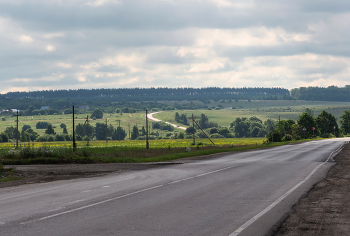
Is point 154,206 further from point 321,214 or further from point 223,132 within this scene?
point 223,132

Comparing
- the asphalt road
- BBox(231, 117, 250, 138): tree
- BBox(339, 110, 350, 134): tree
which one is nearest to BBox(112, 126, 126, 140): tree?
BBox(231, 117, 250, 138): tree

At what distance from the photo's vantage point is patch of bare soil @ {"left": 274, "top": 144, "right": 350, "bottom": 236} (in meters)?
8.09

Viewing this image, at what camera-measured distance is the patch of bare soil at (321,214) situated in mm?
8086

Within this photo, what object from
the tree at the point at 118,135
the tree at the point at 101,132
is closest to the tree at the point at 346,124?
the tree at the point at 118,135

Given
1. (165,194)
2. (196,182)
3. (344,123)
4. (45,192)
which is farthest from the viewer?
(344,123)

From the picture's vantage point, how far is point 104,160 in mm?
29422

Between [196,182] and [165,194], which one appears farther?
[196,182]

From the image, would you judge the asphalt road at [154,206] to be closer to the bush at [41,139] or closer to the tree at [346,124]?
the bush at [41,139]

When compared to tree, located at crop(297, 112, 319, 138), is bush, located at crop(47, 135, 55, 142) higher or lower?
lower

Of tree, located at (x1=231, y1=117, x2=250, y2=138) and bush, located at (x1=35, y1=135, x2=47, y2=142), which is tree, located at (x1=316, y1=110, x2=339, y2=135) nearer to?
tree, located at (x1=231, y1=117, x2=250, y2=138)

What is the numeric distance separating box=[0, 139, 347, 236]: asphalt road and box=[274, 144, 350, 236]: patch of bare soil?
1.21 ft

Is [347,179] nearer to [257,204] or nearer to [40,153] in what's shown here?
[257,204]

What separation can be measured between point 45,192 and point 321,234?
383 inches

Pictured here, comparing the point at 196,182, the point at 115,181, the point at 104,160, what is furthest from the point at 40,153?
the point at 196,182
